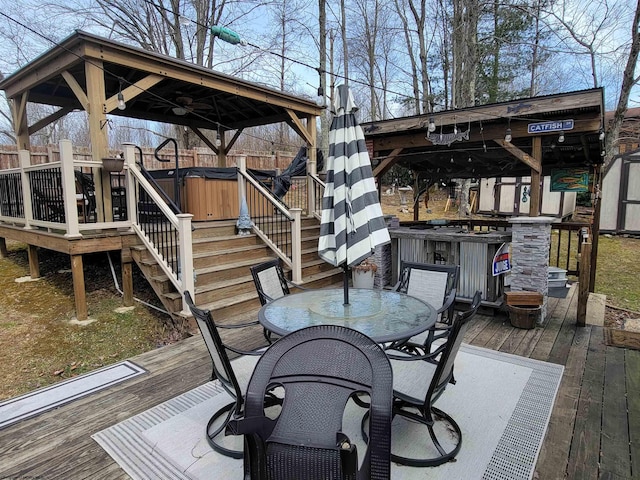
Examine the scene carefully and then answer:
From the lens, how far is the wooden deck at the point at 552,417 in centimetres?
219

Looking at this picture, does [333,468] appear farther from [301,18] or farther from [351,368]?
[301,18]

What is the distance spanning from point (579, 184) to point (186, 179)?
7.28 m

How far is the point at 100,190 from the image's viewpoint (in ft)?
16.9

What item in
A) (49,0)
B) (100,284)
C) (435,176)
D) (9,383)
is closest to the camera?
(9,383)

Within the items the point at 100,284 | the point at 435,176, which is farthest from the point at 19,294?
the point at 435,176

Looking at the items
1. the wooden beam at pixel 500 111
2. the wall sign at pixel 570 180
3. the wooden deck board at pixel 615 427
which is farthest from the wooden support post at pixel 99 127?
the wall sign at pixel 570 180

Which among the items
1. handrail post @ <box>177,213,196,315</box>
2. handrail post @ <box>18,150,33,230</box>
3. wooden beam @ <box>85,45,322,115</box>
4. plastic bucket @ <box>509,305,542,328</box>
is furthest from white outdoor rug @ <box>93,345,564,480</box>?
handrail post @ <box>18,150,33,230</box>

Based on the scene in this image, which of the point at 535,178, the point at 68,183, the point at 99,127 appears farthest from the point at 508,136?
the point at 68,183

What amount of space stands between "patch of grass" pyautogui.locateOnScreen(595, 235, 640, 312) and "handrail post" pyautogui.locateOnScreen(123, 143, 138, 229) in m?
7.47

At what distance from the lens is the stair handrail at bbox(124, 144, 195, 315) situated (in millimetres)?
4477

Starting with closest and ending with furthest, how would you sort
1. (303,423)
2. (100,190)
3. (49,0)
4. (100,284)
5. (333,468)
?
(333,468)
(303,423)
(100,190)
(100,284)
(49,0)

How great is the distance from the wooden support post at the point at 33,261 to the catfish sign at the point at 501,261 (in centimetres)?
668

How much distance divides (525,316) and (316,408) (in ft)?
12.3

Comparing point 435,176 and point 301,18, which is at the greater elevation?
point 301,18
